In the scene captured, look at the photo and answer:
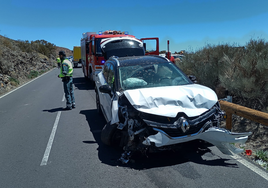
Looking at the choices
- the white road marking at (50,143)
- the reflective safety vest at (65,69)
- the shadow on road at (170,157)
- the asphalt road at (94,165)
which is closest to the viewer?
the asphalt road at (94,165)

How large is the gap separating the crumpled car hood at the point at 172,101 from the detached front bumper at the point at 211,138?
1.14 feet

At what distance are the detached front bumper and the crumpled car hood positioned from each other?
0.35 m

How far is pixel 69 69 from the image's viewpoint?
29.3 ft

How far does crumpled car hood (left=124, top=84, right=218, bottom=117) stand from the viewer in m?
4.26

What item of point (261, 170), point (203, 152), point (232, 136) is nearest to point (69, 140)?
point (203, 152)

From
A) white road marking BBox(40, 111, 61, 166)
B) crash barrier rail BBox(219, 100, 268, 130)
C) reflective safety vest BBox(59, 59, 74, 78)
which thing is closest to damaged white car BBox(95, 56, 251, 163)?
crash barrier rail BBox(219, 100, 268, 130)

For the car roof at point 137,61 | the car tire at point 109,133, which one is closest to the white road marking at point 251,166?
the car tire at point 109,133

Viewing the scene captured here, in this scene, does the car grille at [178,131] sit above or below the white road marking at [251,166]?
above

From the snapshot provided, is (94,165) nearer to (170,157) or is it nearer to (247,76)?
(170,157)

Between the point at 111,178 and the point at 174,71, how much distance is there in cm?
301

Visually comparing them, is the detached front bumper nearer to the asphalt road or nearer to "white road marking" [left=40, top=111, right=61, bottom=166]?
the asphalt road

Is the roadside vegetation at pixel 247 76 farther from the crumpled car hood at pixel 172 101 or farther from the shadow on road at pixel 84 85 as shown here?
the shadow on road at pixel 84 85

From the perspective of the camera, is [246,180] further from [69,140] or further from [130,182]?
[69,140]

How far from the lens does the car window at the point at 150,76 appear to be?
5.43 metres
